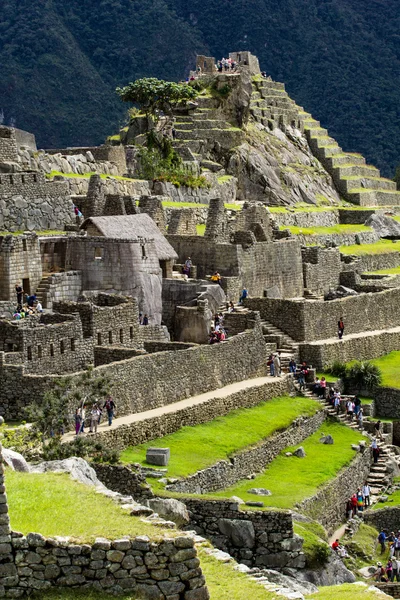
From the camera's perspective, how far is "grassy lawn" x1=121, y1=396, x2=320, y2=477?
1308 inches

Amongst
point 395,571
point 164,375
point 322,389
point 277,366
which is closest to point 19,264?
point 164,375

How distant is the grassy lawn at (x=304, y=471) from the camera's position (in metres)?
33.9

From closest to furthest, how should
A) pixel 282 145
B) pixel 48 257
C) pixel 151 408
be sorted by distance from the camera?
pixel 151 408, pixel 48 257, pixel 282 145

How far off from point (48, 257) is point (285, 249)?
13.6 m

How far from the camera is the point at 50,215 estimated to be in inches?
1877

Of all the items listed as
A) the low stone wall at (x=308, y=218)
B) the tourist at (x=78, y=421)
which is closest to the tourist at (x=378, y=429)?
the tourist at (x=78, y=421)

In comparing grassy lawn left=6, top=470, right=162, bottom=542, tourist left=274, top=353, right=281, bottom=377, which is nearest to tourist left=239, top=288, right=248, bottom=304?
tourist left=274, top=353, right=281, bottom=377

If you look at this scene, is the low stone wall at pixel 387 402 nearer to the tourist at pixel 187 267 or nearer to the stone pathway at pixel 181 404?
Result: the stone pathway at pixel 181 404

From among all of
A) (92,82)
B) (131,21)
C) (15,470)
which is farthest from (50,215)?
(131,21)

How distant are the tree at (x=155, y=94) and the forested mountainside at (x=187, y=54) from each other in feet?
183

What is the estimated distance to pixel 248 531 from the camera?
27797mm

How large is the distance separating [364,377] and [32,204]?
1188 centimetres

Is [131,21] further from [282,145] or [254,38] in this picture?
[282,145]

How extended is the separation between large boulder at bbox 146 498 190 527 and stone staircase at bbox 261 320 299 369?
2093cm
